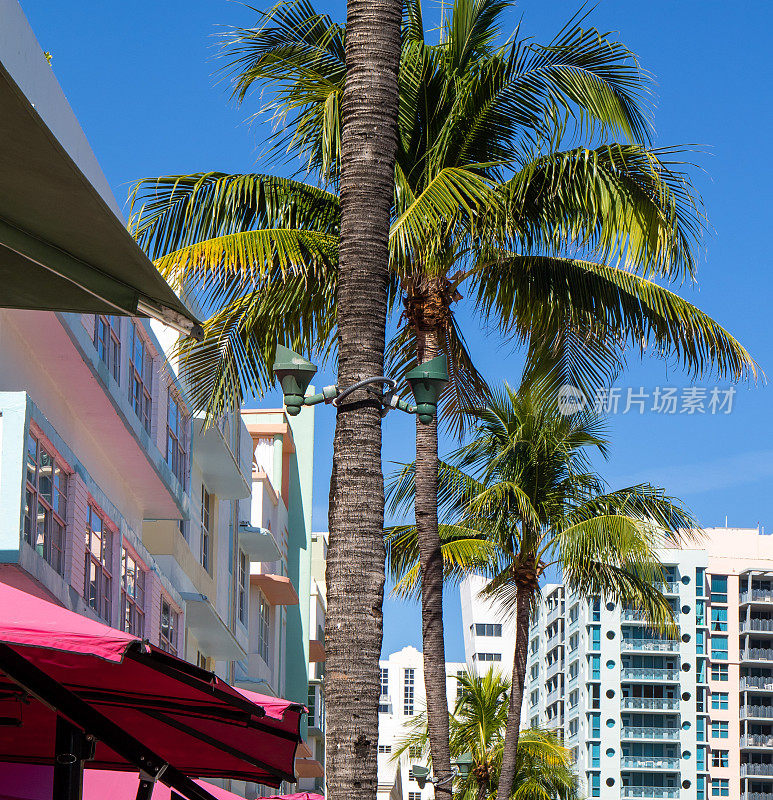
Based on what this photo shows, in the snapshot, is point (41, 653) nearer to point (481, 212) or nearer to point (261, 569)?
point (481, 212)

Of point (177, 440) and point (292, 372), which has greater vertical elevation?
point (177, 440)

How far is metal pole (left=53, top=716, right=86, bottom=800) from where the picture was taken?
5.51 meters

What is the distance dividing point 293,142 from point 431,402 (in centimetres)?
614

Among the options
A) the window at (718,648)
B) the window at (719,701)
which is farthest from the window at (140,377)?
the window at (718,648)

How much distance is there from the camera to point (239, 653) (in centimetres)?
3322

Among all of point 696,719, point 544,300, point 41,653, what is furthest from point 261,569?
point 696,719

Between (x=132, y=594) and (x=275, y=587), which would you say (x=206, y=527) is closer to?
(x=275, y=587)

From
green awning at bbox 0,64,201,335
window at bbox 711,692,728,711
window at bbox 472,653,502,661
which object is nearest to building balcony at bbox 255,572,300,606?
green awning at bbox 0,64,201,335

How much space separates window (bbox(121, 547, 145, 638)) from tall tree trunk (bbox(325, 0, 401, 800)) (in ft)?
38.6

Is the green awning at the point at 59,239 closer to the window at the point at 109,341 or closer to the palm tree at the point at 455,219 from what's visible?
the palm tree at the point at 455,219

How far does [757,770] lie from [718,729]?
485 cm

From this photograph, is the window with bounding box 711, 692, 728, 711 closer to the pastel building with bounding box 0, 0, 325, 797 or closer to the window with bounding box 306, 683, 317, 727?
the window with bounding box 306, 683, 317, 727

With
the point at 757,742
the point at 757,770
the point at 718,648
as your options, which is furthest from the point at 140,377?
the point at 718,648

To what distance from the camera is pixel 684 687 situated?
102m
